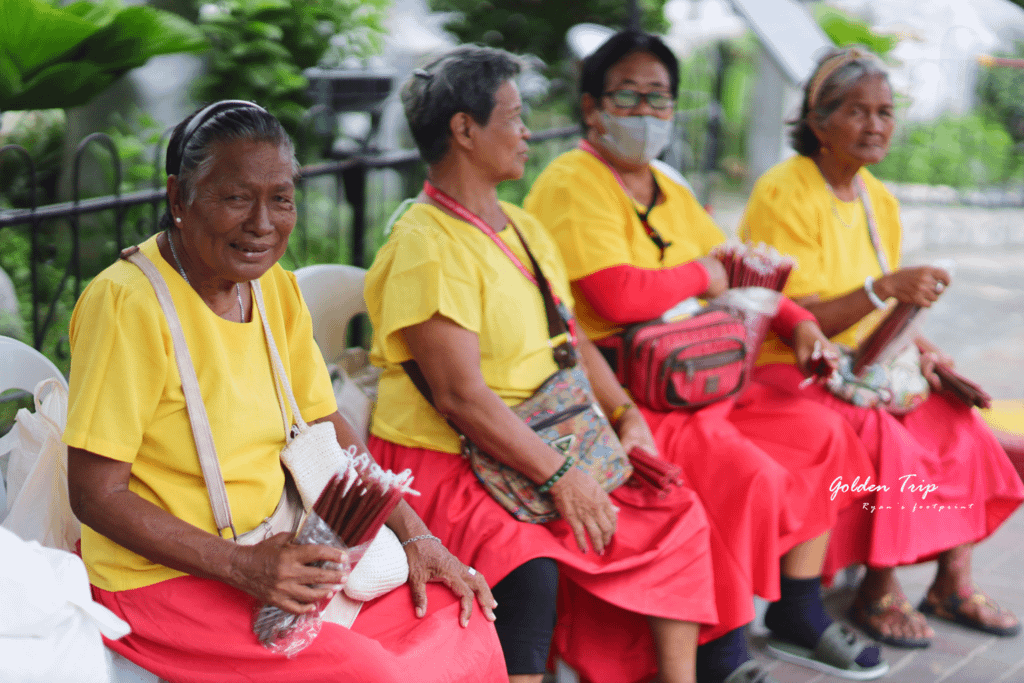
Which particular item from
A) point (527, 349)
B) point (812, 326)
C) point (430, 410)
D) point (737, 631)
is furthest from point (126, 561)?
point (812, 326)

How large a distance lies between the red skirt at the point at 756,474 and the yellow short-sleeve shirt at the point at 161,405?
1.42 m

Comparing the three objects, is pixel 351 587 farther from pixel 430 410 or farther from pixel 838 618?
pixel 838 618

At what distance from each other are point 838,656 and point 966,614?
2.23 ft

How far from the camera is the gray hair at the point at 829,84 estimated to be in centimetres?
368

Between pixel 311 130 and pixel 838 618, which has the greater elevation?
pixel 311 130

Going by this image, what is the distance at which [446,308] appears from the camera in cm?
255

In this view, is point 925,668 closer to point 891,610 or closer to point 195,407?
→ point 891,610

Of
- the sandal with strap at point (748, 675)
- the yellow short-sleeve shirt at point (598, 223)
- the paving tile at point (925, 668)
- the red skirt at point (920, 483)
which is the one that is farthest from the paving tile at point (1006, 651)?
the yellow short-sleeve shirt at point (598, 223)

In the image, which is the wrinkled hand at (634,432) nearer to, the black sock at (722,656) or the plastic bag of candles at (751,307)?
the plastic bag of candles at (751,307)

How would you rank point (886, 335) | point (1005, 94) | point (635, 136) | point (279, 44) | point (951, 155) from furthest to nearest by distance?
point (1005, 94)
point (951, 155)
point (279, 44)
point (886, 335)
point (635, 136)

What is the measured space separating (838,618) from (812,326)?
1.15 meters

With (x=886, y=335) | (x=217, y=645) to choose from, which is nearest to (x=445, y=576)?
(x=217, y=645)

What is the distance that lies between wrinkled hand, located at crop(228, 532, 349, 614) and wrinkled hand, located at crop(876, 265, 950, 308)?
90.4 inches

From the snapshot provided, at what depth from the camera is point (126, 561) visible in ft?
6.40
